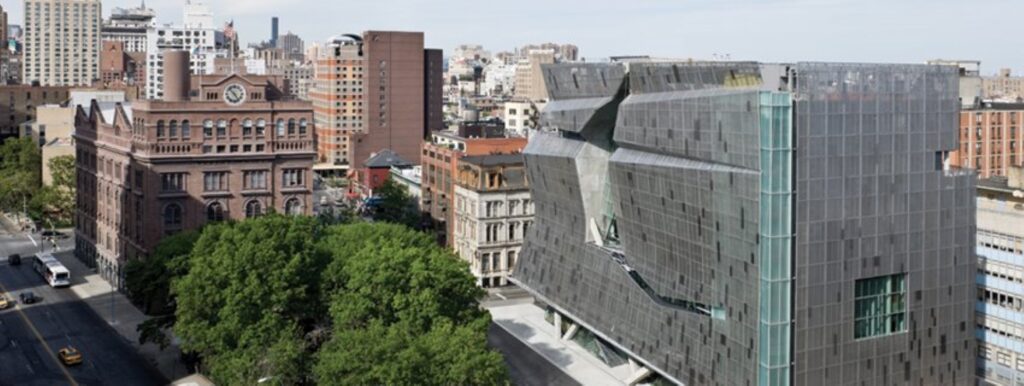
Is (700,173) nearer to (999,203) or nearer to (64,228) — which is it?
(999,203)

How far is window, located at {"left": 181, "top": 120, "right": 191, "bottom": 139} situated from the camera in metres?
125

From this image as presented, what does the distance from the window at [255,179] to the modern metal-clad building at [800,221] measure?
54091mm

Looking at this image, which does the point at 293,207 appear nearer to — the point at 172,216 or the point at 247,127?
the point at 247,127

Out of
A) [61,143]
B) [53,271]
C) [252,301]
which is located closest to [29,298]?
[53,271]

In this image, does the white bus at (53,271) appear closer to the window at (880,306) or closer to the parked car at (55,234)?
the parked car at (55,234)

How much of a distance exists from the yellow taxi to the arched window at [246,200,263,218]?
30.4 meters

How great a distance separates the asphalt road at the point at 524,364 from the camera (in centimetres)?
9925

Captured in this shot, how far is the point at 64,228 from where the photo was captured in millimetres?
182750

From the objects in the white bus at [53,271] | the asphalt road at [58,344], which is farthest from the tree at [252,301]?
the white bus at [53,271]

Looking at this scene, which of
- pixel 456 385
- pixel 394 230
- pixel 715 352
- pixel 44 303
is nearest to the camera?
pixel 456 385

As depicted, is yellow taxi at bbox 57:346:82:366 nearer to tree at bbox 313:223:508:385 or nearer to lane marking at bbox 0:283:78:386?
lane marking at bbox 0:283:78:386

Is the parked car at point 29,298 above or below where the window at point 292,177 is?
below

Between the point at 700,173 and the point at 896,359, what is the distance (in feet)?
65.1

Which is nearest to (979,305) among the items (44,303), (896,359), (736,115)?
(896,359)
